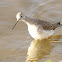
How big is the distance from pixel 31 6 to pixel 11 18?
1240mm

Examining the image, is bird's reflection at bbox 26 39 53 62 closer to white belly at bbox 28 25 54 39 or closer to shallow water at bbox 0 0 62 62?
shallow water at bbox 0 0 62 62

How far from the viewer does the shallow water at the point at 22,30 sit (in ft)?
25.4

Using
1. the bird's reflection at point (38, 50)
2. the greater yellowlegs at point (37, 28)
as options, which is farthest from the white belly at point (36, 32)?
the bird's reflection at point (38, 50)

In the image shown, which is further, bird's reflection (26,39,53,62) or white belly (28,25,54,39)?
white belly (28,25,54,39)

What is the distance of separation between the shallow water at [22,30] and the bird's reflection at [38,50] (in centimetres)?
3

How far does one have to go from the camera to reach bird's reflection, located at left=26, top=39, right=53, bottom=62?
7640mm

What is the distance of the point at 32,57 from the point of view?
764 cm

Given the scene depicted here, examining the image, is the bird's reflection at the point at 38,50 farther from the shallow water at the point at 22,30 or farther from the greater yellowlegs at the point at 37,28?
the greater yellowlegs at the point at 37,28

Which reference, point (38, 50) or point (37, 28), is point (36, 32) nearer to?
point (37, 28)

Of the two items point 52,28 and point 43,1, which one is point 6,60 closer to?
point 52,28

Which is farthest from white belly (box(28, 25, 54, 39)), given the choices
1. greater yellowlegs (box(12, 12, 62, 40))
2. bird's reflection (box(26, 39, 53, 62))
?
bird's reflection (box(26, 39, 53, 62))

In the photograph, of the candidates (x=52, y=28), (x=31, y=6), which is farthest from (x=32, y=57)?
(x=31, y=6)

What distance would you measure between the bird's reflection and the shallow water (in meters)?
0.03

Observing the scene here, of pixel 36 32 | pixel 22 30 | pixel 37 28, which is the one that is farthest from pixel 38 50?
pixel 22 30
